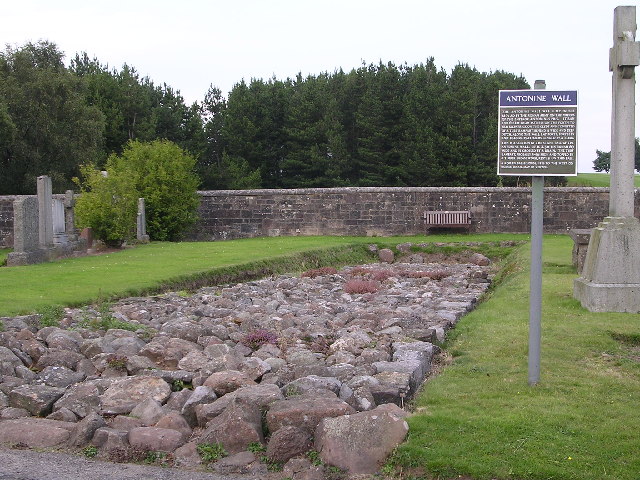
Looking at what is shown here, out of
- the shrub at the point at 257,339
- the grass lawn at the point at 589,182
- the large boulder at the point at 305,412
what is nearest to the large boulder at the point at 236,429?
the large boulder at the point at 305,412

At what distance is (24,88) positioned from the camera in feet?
124

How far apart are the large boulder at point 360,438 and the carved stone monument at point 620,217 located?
5552 mm

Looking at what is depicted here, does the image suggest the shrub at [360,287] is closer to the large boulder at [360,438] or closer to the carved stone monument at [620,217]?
the carved stone monument at [620,217]

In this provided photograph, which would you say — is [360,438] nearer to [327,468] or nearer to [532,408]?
[327,468]

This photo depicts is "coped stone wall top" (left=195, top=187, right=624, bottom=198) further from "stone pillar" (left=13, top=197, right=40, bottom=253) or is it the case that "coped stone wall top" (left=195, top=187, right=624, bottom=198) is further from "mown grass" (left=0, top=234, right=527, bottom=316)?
"stone pillar" (left=13, top=197, right=40, bottom=253)

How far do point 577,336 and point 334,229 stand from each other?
19.8 metres

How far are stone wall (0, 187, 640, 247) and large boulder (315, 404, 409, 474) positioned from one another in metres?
22.4

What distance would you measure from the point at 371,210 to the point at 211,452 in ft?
73.8

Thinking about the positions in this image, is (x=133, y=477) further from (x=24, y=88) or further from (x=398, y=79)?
(x=398, y=79)

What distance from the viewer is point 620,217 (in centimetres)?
1040

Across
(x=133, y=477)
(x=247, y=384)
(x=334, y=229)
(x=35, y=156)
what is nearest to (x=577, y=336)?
(x=247, y=384)

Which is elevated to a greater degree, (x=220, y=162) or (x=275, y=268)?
(x=220, y=162)

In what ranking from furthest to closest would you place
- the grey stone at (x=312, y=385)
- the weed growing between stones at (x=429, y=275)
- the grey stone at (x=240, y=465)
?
the weed growing between stones at (x=429, y=275) → the grey stone at (x=312, y=385) → the grey stone at (x=240, y=465)

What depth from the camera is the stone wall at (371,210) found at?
2725 cm
